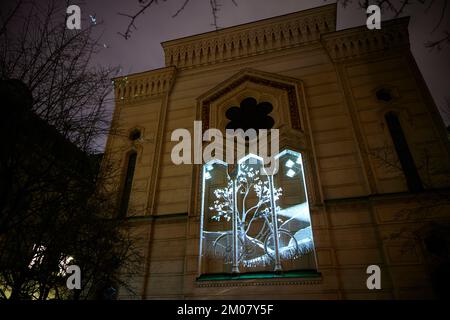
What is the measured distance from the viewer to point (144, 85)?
12266mm

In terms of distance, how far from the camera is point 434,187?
719 cm

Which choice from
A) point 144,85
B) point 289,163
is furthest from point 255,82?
point 144,85

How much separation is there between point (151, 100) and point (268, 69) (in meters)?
5.50

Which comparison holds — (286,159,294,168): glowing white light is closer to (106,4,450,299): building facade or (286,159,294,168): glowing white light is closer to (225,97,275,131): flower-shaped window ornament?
(106,4,450,299): building facade

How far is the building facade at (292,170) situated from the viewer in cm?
704

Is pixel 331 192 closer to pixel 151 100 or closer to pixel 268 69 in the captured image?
pixel 268 69

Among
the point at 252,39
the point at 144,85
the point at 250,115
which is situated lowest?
the point at 250,115

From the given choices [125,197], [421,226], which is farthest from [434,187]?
[125,197]

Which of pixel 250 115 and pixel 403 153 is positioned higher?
pixel 250 115

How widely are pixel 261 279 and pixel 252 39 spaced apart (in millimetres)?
10017

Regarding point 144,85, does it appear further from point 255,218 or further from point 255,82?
point 255,218

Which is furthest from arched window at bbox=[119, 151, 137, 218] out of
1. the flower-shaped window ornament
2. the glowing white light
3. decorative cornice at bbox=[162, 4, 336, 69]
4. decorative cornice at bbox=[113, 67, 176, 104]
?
the glowing white light

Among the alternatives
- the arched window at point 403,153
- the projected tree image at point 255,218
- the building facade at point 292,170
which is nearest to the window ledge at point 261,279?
the building facade at point 292,170

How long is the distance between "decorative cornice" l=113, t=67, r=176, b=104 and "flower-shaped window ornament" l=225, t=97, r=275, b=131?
3544 millimetres
